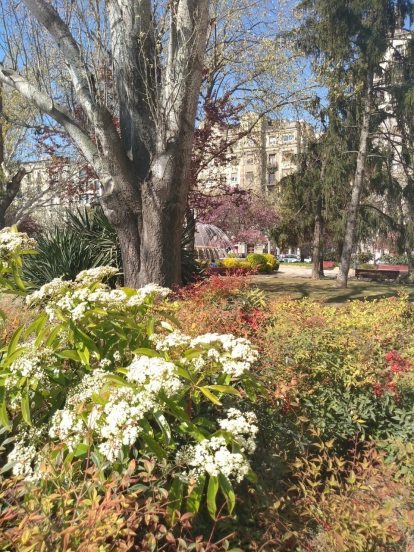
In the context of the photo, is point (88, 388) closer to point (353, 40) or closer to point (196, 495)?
point (196, 495)

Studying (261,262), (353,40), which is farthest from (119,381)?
(261,262)

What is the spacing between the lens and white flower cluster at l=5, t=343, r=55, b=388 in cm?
175

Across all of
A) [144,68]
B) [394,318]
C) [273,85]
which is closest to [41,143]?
[144,68]

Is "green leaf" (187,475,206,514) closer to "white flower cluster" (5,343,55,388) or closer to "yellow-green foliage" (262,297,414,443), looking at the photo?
"white flower cluster" (5,343,55,388)

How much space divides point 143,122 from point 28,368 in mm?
4774

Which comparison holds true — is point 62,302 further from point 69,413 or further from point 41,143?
point 41,143

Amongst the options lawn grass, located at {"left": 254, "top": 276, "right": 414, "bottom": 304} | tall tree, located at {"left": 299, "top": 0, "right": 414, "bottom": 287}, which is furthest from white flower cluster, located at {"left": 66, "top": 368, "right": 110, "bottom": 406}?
tall tree, located at {"left": 299, "top": 0, "right": 414, "bottom": 287}

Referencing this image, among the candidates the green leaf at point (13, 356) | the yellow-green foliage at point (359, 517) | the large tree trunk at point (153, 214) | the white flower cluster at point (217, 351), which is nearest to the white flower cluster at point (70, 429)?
the green leaf at point (13, 356)

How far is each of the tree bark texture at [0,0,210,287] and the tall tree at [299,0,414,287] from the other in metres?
9.25

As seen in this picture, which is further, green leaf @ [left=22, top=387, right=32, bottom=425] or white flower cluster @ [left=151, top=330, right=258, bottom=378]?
white flower cluster @ [left=151, top=330, right=258, bottom=378]

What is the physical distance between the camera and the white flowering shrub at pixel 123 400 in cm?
151

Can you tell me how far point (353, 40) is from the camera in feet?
46.8

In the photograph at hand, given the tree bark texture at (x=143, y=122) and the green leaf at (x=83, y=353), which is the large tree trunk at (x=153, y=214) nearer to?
the tree bark texture at (x=143, y=122)

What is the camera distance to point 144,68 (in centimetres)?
580
